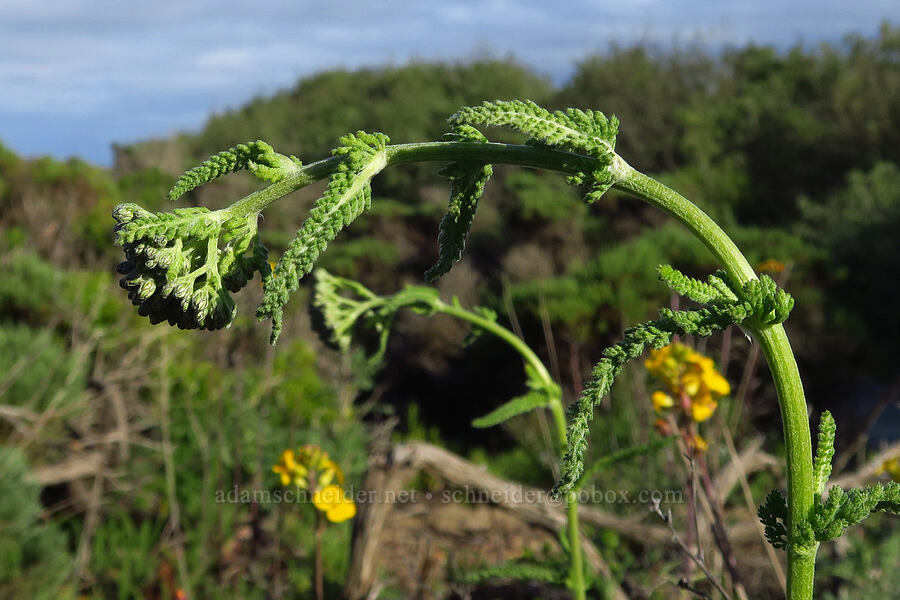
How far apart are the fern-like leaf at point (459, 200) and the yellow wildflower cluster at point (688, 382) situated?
1289mm

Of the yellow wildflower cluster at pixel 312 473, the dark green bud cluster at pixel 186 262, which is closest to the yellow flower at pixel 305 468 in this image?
the yellow wildflower cluster at pixel 312 473

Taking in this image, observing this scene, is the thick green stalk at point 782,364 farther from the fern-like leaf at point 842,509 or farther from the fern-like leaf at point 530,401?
the fern-like leaf at point 530,401

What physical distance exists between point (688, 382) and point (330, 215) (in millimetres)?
1543

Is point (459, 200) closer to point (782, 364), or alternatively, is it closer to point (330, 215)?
point (330, 215)

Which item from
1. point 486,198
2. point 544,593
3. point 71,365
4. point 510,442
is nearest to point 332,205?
point 544,593

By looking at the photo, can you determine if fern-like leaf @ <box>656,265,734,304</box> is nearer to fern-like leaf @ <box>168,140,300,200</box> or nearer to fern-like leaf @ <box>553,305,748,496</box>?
fern-like leaf @ <box>553,305,748,496</box>

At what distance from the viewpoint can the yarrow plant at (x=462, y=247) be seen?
80cm

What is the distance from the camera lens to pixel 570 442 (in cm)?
79

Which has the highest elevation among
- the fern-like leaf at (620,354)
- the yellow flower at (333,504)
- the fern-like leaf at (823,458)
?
the fern-like leaf at (620,354)

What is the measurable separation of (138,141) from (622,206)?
14.7 m

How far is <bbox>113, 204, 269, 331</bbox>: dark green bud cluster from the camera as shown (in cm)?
88

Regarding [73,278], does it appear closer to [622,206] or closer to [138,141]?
[622,206]

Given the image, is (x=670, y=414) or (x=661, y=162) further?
(x=661, y=162)

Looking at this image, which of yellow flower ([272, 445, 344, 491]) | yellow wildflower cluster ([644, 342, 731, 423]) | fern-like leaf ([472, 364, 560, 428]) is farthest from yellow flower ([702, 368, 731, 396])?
yellow flower ([272, 445, 344, 491])
